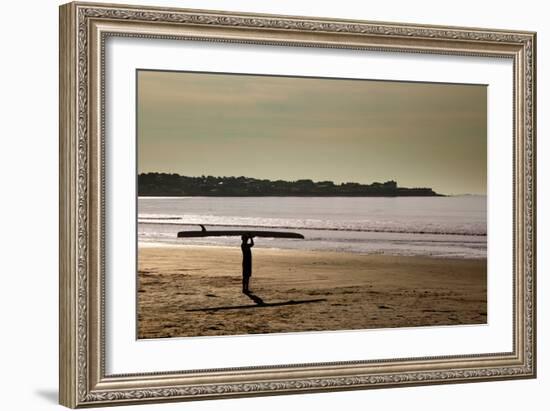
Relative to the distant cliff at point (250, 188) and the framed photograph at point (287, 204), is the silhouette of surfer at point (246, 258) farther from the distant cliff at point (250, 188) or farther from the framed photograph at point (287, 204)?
the distant cliff at point (250, 188)

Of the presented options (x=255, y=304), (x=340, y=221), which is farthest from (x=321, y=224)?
(x=255, y=304)

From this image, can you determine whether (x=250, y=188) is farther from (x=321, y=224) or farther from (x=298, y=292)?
(x=298, y=292)

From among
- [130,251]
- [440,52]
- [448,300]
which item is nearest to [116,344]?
[130,251]

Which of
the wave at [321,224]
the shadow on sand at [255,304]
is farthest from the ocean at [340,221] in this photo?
the shadow on sand at [255,304]

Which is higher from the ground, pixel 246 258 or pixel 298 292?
pixel 246 258

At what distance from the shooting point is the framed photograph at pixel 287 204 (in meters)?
6.43

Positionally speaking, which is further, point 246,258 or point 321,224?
point 321,224

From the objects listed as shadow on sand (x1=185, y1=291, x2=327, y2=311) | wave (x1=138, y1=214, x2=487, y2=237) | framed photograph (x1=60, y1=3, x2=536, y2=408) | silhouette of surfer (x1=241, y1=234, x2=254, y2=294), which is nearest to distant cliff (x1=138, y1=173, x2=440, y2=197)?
framed photograph (x1=60, y1=3, x2=536, y2=408)

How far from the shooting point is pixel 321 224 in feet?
22.9

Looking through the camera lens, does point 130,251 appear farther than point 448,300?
No

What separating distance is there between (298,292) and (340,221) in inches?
17.8

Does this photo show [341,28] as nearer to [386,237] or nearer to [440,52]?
[440,52]

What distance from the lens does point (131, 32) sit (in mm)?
6465

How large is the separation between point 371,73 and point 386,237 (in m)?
0.85
